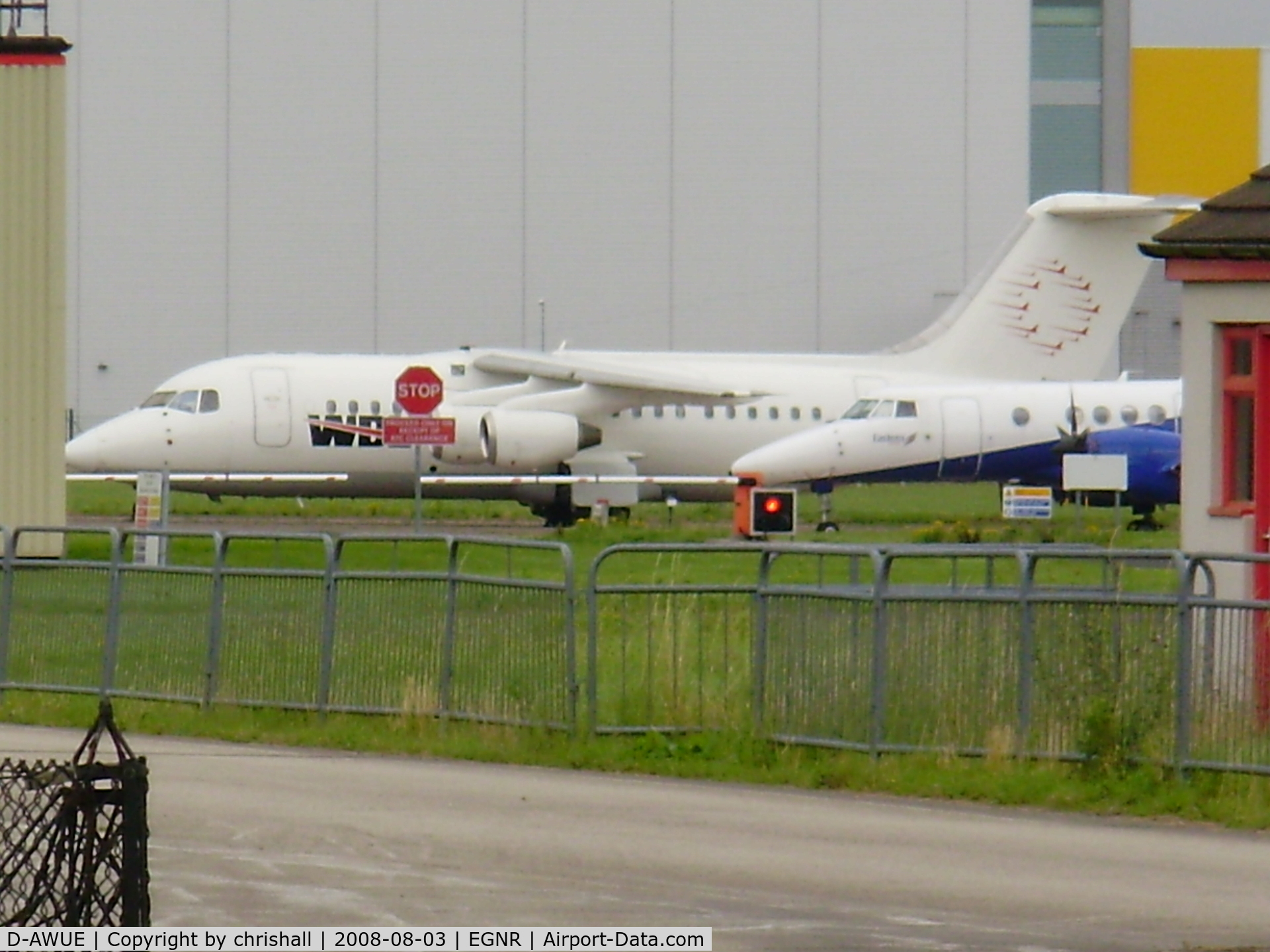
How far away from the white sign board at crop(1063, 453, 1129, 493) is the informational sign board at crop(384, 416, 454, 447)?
8.18 m

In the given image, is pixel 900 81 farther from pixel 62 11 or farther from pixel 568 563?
pixel 568 563

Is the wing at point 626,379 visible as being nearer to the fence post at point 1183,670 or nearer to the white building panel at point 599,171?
the white building panel at point 599,171

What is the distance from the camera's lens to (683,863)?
10.0 m

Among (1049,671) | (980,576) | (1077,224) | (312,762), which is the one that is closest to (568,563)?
(312,762)

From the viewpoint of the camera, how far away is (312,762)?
1330 cm

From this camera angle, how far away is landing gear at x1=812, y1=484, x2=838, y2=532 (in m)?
35.7

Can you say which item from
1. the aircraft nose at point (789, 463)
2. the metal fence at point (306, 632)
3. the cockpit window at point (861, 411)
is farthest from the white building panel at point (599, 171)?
the metal fence at point (306, 632)

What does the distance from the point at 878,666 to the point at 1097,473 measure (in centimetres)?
1812

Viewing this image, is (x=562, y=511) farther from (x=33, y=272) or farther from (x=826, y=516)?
(x=33, y=272)

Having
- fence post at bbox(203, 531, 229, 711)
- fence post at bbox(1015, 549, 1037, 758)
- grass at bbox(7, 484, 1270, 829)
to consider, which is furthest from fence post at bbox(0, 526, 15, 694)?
fence post at bbox(1015, 549, 1037, 758)

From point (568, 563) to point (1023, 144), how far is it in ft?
153

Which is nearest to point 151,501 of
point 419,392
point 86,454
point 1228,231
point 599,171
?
point 419,392

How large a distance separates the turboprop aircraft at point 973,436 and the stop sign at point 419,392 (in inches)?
353

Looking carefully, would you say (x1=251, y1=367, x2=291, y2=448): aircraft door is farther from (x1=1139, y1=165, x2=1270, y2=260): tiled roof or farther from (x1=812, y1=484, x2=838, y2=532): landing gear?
(x1=1139, y1=165, x2=1270, y2=260): tiled roof
